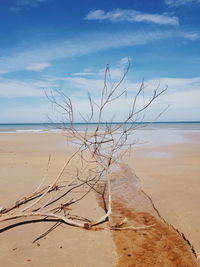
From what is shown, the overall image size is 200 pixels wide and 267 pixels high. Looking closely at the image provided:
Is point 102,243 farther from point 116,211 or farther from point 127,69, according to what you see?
point 127,69

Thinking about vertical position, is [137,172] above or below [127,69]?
below

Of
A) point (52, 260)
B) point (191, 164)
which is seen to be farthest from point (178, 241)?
point (191, 164)

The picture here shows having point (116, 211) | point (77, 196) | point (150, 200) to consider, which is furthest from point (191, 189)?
point (77, 196)

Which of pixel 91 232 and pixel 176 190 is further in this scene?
pixel 176 190

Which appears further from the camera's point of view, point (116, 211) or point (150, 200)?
point (150, 200)

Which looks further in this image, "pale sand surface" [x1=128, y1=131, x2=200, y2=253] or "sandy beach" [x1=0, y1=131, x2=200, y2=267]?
"pale sand surface" [x1=128, y1=131, x2=200, y2=253]

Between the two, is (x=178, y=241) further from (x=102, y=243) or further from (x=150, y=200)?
(x=150, y=200)

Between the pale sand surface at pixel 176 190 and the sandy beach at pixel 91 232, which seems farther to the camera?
the pale sand surface at pixel 176 190

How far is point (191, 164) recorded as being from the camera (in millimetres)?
8922

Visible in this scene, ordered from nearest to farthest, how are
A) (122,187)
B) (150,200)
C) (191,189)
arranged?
(150,200)
(191,189)
(122,187)

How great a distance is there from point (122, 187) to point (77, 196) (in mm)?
1376

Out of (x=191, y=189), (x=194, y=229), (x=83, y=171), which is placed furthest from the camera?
(x=83, y=171)

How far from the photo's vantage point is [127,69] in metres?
4.00

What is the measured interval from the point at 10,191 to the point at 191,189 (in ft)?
13.5
